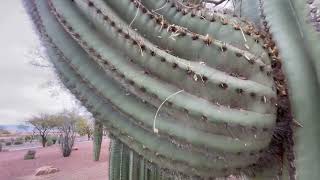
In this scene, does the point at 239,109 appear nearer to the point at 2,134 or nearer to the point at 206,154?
the point at 206,154

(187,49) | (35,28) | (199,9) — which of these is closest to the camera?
(187,49)

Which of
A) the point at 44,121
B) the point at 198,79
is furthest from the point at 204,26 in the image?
the point at 44,121

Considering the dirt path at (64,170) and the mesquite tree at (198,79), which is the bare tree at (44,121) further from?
the mesquite tree at (198,79)

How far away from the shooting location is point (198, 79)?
1.86 metres

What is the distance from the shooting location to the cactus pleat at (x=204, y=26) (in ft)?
6.36

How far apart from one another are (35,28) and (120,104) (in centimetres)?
68

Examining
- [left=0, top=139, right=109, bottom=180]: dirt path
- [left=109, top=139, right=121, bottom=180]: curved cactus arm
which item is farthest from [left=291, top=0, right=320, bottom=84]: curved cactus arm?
[left=0, top=139, right=109, bottom=180]: dirt path

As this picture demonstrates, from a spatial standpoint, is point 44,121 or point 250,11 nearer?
point 250,11

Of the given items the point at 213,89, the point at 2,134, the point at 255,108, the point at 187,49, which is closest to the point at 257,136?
the point at 255,108

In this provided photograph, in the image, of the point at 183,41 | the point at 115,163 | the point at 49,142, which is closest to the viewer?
the point at 183,41

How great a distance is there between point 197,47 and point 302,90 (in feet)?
1.59

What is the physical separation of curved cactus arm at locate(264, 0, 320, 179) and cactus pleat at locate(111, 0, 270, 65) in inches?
4.5

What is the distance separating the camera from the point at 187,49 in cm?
196

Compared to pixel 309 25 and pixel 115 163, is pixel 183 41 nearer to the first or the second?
pixel 309 25
